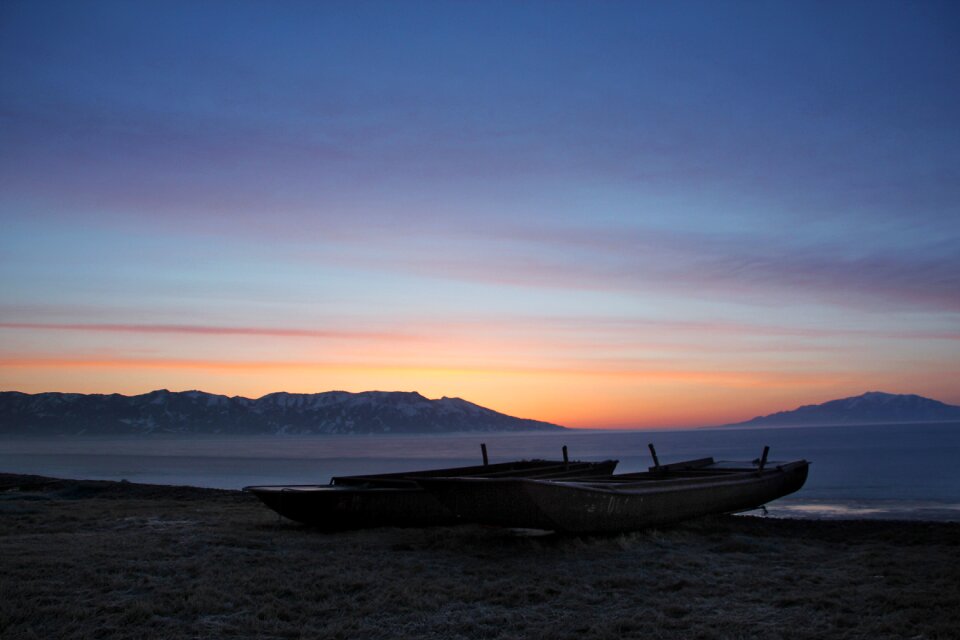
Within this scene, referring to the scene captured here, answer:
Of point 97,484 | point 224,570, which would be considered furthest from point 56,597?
point 97,484

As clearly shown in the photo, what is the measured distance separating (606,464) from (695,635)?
11.6 m

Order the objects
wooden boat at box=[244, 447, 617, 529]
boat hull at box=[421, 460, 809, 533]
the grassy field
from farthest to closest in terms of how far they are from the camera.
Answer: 1. wooden boat at box=[244, 447, 617, 529]
2. boat hull at box=[421, 460, 809, 533]
3. the grassy field

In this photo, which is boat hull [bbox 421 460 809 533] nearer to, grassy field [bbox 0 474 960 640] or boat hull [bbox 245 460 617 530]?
grassy field [bbox 0 474 960 640]

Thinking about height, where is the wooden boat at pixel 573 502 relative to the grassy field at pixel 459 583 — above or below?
above

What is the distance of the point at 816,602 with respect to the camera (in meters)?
7.29

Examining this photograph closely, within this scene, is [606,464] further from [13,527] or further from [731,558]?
[13,527]

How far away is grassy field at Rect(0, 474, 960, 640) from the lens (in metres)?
6.42

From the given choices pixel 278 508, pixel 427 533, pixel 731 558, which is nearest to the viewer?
pixel 731 558

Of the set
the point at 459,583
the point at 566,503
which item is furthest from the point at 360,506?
the point at 459,583

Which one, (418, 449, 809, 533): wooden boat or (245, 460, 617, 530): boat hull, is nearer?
(418, 449, 809, 533): wooden boat

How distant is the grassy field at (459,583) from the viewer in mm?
6422

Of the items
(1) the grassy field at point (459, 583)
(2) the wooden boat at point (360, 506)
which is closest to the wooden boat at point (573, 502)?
(1) the grassy field at point (459, 583)

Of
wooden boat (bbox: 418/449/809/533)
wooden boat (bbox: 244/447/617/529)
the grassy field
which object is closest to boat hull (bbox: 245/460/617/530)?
wooden boat (bbox: 244/447/617/529)

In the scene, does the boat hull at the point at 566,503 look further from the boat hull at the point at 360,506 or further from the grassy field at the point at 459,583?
the boat hull at the point at 360,506
